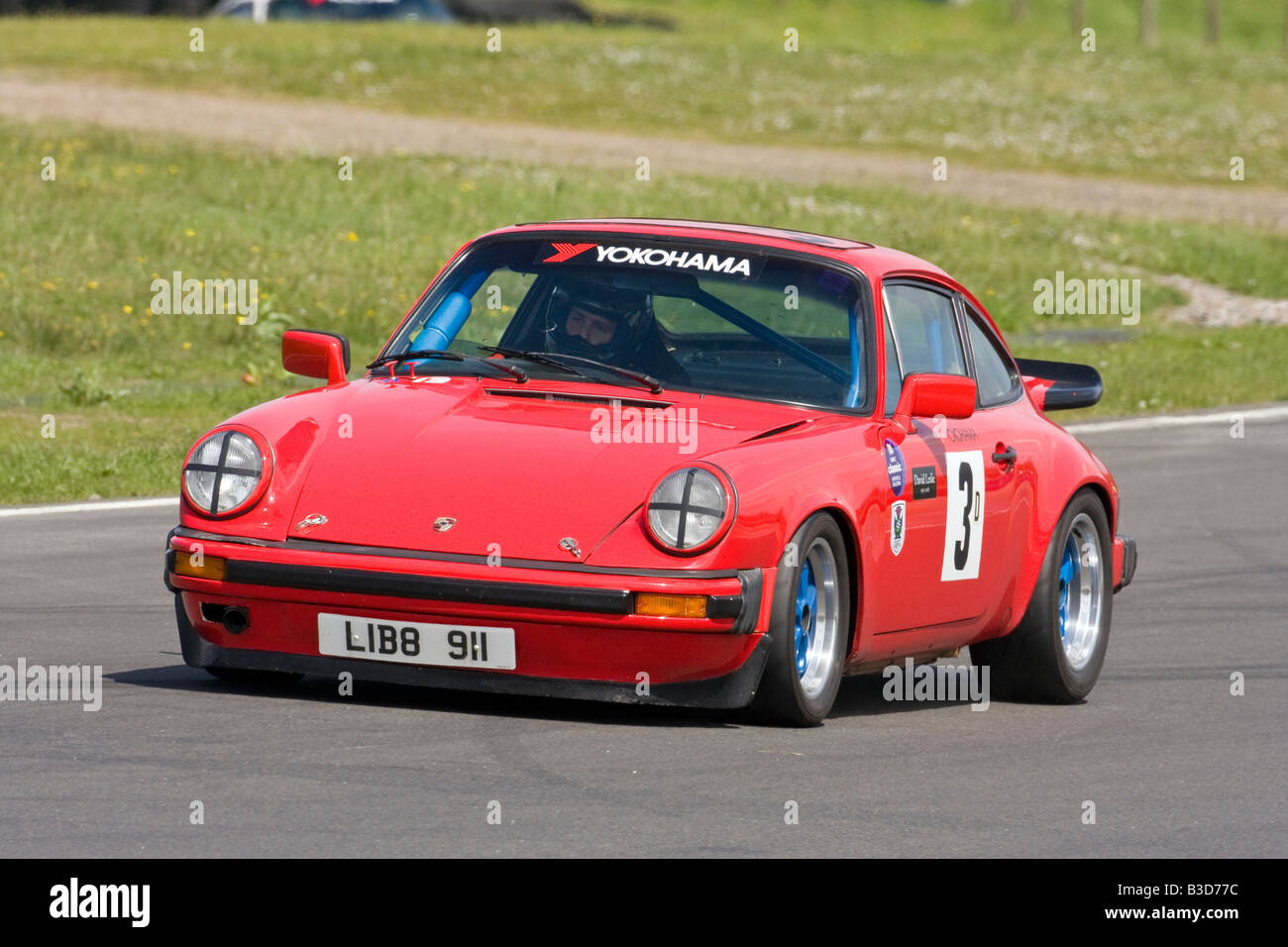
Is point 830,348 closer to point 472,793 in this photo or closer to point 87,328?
point 472,793

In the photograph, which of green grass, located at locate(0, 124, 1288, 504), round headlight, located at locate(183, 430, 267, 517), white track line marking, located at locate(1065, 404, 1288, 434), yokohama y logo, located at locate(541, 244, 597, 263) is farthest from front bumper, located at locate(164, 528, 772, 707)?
white track line marking, located at locate(1065, 404, 1288, 434)

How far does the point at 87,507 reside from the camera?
39.1 feet

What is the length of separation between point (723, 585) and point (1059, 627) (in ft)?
6.64

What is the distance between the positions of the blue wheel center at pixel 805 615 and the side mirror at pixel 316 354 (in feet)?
5.69

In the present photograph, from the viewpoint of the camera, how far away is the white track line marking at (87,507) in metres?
11.6

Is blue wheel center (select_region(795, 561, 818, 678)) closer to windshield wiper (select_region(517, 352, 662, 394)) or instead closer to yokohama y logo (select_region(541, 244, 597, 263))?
windshield wiper (select_region(517, 352, 662, 394))

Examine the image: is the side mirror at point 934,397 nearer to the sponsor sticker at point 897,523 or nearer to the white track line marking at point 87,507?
the sponsor sticker at point 897,523

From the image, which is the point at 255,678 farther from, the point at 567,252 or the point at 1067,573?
the point at 1067,573

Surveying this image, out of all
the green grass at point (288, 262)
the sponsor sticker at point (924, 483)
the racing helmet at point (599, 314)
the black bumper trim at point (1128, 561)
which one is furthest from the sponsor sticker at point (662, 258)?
the green grass at point (288, 262)

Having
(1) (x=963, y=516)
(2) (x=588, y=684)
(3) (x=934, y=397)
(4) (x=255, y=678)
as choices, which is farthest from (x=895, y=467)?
(4) (x=255, y=678)

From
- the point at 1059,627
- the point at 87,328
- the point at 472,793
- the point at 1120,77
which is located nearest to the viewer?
the point at 472,793
